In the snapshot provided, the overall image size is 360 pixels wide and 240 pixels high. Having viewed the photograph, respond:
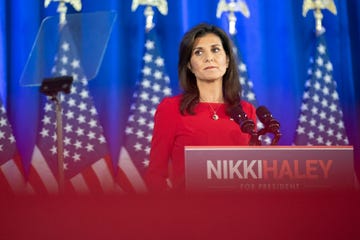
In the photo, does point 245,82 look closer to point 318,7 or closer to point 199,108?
point 318,7

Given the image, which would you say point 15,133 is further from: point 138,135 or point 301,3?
point 301,3

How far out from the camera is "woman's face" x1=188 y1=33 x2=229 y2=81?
2279mm

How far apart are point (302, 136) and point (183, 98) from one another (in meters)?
1.39

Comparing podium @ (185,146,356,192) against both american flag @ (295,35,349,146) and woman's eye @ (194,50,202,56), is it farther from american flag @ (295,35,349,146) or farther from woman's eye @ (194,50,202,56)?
american flag @ (295,35,349,146)

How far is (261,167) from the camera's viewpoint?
4.20 feet

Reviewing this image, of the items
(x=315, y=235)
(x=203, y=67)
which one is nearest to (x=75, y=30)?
(x=203, y=67)

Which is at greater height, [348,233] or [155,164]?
[348,233]

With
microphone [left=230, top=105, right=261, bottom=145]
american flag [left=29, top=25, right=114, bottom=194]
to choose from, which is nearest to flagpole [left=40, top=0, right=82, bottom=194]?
microphone [left=230, top=105, right=261, bottom=145]

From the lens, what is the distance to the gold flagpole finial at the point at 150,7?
3.20m

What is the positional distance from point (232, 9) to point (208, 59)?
1.11 metres

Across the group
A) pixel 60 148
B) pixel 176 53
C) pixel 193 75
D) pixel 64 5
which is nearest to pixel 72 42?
pixel 64 5

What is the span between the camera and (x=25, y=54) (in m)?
3.15

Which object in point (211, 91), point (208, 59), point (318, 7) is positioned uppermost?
point (318, 7)

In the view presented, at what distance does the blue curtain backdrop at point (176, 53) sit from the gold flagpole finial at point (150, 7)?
0.18ft
